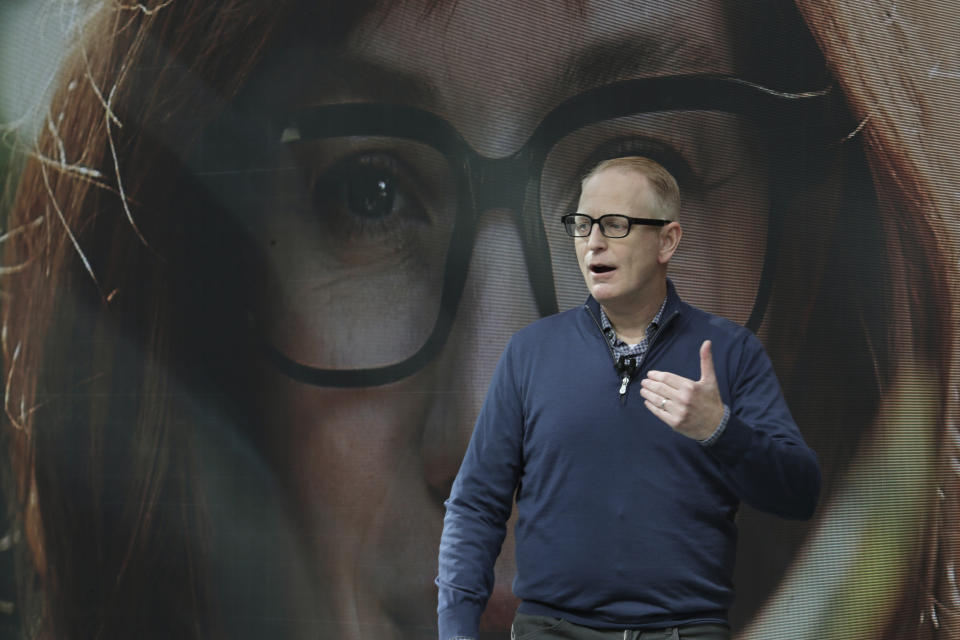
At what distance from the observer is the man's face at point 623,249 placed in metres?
1.44

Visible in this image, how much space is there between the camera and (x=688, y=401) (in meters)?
1.22

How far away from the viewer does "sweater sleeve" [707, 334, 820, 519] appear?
1.25 metres

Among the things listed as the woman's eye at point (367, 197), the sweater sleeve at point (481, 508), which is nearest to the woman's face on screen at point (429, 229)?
the woman's eye at point (367, 197)

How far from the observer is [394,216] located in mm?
2455

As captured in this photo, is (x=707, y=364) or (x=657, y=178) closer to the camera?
(x=707, y=364)

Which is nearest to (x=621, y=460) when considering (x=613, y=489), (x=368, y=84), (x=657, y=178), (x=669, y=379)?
(x=613, y=489)

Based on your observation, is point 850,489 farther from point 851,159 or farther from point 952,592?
point 851,159

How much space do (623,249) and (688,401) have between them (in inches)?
12.1

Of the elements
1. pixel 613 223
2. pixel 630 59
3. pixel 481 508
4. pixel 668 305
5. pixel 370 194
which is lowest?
pixel 481 508

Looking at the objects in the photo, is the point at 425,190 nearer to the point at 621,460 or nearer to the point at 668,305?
the point at 668,305

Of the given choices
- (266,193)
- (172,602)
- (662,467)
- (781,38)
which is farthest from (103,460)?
(781,38)

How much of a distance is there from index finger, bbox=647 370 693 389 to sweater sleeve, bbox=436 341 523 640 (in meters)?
0.27

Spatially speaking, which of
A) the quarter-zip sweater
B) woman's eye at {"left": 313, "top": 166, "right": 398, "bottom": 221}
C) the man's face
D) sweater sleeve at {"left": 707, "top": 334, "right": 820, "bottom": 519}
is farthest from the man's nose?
woman's eye at {"left": 313, "top": 166, "right": 398, "bottom": 221}

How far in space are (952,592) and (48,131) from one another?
8.18 ft
